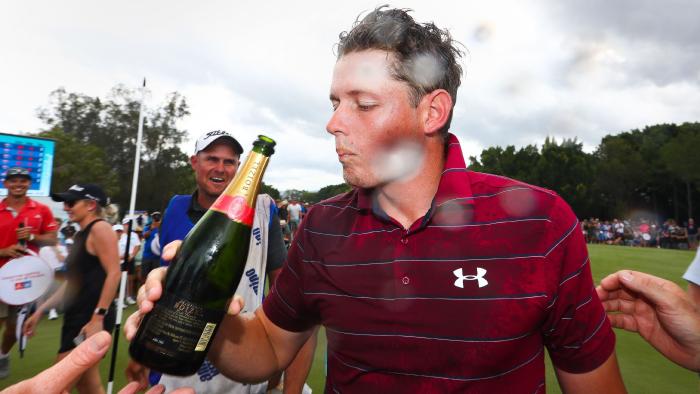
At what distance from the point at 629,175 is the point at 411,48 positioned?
6283cm

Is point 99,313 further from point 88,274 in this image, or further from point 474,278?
point 474,278

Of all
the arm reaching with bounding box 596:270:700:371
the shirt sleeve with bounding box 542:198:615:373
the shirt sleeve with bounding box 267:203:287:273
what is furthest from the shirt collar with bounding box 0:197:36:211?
the arm reaching with bounding box 596:270:700:371

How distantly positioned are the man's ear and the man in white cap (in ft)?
6.07

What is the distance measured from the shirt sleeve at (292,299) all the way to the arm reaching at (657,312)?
137 centimetres

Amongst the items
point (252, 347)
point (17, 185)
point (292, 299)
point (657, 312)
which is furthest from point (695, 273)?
point (17, 185)

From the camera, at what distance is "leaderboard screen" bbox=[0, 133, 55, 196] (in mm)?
8953

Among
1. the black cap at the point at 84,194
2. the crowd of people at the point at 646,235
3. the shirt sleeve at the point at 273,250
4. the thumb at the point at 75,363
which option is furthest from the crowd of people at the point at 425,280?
the crowd of people at the point at 646,235

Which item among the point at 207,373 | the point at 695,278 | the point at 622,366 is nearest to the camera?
the point at 695,278

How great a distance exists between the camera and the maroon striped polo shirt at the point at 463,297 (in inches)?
62.8

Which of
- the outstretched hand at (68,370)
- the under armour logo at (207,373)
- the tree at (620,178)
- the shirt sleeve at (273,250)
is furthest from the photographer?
the tree at (620,178)

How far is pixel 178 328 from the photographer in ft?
4.48

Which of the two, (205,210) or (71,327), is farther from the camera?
(71,327)

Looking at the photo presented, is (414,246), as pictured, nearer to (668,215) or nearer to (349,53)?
(349,53)

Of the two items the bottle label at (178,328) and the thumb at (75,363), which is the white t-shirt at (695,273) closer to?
the bottle label at (178,328)
